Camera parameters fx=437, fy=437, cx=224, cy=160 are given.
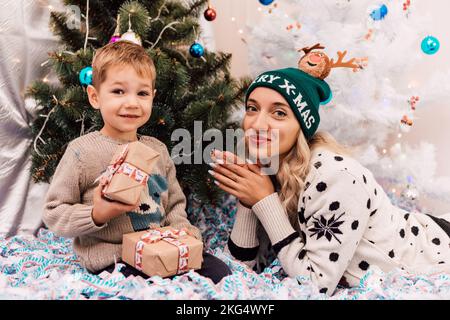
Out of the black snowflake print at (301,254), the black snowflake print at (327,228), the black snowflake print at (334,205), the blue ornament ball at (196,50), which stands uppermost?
the blue ornament ball at (196,50)

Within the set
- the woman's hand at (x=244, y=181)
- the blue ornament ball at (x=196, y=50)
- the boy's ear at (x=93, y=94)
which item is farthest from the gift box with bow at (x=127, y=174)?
the blue ornament ball at (x=196, y=50)

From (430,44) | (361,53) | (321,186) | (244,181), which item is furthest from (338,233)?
(430,44)

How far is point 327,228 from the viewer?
1.21 meters

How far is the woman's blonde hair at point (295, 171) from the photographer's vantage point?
133cm

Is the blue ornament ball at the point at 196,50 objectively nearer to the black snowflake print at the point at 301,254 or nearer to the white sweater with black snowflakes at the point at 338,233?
the white sweater with black snowflakes at the point at 338,233

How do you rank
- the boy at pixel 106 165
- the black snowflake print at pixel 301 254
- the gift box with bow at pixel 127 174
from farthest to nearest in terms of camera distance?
1. the black snowflake print at pixel 301 254
2. the boy at pixel 106 165
3. the gift box with bow at pixel 127 174

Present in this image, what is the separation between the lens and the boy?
1.15 m

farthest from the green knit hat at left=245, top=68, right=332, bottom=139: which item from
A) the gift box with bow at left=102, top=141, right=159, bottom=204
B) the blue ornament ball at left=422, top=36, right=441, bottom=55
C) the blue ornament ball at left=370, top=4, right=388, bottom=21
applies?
the blue ornament ball at left=422, top=36, right=441, bottom=55

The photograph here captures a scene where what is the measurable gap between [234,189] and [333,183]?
313 millimetres

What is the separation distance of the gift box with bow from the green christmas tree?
0.38 metres

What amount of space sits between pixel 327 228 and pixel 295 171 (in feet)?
0.69

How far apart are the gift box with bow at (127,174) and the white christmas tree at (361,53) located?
1.08 metres
